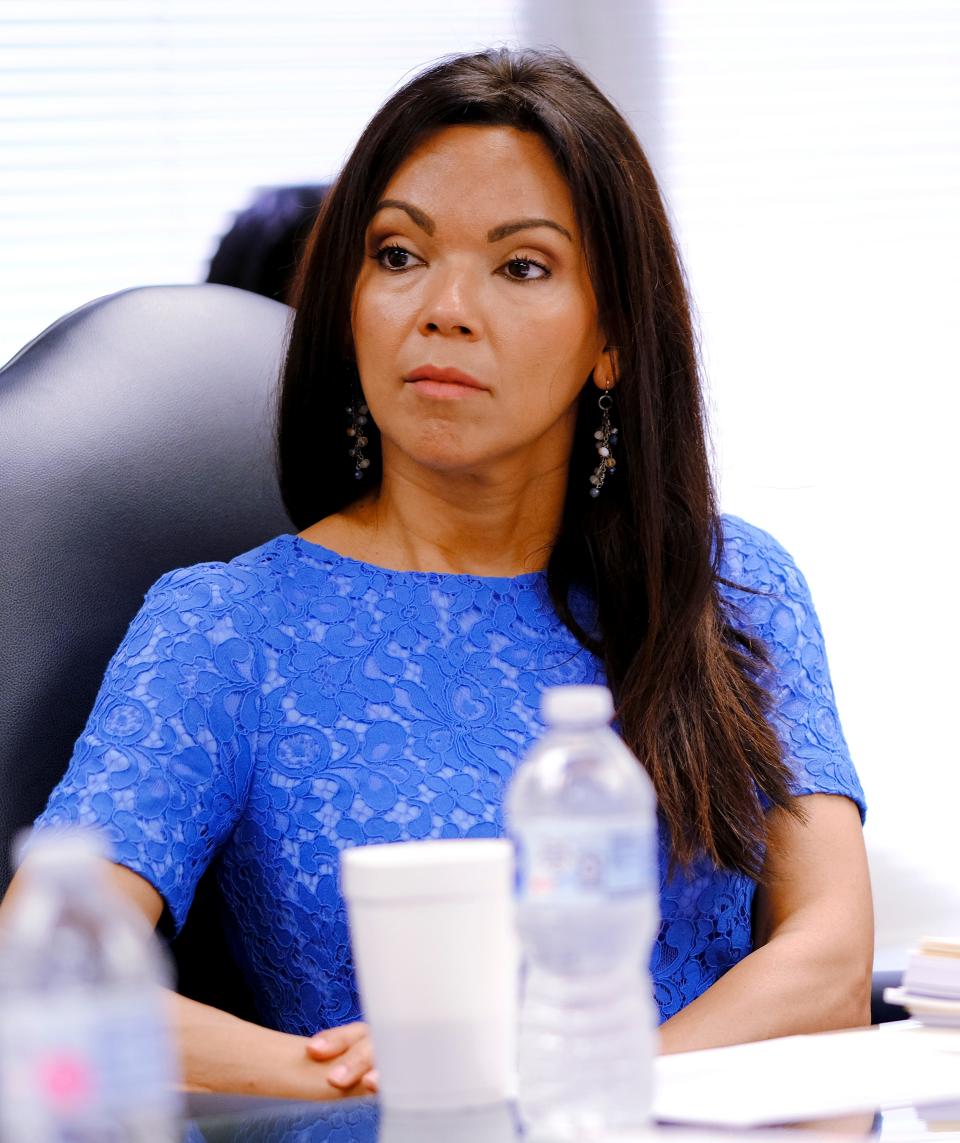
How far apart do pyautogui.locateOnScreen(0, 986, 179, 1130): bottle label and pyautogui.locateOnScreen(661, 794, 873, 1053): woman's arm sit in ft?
2.52

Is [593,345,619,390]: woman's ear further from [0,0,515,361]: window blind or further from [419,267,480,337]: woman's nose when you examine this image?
[0,0,515,361]: window blind

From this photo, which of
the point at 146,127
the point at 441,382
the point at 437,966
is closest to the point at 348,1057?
the point at 437,966

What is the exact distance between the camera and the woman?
1.44m

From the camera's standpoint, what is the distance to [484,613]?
1619 millimetres

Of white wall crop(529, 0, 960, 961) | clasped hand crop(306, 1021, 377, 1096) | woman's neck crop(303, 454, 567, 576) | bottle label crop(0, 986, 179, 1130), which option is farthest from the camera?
white wall crop(529, 0, 960, 961)

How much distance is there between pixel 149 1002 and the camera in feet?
2.01

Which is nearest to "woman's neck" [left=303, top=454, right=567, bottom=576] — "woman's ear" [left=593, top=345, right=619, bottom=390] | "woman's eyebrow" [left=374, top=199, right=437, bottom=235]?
"woman's ear" [left=593, top=345, right=619, bottom=390]

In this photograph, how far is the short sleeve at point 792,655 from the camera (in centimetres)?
155

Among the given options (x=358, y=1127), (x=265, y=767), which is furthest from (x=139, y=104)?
(x=358, y=1127)

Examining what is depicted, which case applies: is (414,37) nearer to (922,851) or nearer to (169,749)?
(922,851)

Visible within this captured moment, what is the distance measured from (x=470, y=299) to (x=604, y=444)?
0.89ft

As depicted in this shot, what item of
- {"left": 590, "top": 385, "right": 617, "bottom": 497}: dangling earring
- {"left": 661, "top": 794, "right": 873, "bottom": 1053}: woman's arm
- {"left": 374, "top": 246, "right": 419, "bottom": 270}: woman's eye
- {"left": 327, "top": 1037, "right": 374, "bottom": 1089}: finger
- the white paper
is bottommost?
{"left": 661, "top": 794, "right": 873, "bottom": 1053}: woman's arm

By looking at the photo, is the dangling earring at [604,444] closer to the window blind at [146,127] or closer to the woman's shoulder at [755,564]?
the woman's shoulder at [755,564]

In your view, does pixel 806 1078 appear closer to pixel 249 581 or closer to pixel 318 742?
pixel 318 742
